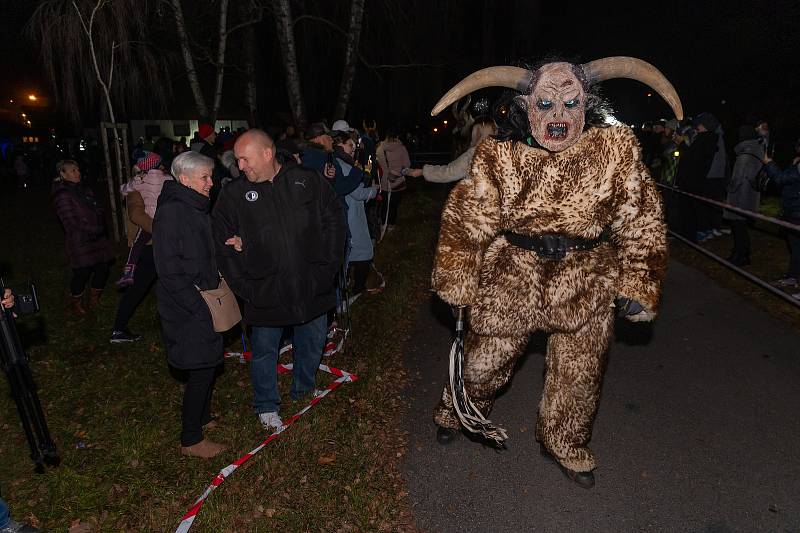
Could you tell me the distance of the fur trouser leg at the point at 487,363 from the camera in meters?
3.58

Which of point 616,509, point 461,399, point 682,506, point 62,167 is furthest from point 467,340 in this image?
point 62,167

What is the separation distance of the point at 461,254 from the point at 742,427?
275 centimetres

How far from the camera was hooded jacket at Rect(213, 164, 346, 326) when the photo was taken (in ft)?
12.7

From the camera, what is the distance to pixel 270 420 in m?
4.38

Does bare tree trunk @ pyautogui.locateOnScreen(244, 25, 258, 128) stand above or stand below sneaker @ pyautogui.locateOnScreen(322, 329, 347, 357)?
above

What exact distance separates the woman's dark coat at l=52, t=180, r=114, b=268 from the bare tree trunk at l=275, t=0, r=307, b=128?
742 cm

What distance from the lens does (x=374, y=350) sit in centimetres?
589

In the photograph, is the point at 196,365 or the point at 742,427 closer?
the point at 196,365

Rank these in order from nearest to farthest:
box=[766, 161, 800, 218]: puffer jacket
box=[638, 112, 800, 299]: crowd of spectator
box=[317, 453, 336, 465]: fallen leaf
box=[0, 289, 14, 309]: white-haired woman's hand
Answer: box=[0, 289, 14, 309]: white-haired woman's hand → box=[317, 453, 336, 465]: fallen leaf → box=[766, 161, 800, 218]: puffer jacket → box=[638, 112, 800, 299]: crowd of spectator

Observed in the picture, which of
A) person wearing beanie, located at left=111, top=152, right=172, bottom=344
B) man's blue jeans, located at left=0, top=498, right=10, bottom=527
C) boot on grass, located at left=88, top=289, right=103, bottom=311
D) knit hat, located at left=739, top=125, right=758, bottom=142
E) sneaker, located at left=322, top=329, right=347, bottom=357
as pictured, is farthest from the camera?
knit hat, located at left=739, top=125, right=758, bottom=142

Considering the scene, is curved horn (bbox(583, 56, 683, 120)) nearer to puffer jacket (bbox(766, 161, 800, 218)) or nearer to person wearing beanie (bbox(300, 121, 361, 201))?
→ person wearing beanie (bbox(300, 121, 361, 201))

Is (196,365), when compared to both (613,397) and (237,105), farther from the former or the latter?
(237,105)

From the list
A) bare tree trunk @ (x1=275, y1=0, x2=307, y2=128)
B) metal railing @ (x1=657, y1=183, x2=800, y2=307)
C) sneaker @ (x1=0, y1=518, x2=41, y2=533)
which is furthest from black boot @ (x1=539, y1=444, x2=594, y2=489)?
bare tree trunk @ (x1=275, y1=0, x2=307, y2=128)

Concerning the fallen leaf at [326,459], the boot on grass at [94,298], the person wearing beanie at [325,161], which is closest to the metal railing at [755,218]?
the person wearing beanie at [325,161]
